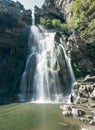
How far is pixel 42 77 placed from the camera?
142ft

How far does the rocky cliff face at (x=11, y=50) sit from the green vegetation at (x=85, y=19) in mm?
11519

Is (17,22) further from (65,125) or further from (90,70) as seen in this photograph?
(65,125)

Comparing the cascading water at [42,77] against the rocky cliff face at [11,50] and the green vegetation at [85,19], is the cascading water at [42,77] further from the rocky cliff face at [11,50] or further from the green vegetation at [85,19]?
the green vegetation at [85,19]

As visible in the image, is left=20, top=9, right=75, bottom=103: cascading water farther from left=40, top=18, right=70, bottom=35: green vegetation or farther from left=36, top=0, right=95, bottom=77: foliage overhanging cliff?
left=40, top=18, right=70, bottom=35: green vegetation

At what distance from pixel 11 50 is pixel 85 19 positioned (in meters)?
15.6

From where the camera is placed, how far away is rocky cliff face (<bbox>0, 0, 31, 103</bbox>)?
45025mm

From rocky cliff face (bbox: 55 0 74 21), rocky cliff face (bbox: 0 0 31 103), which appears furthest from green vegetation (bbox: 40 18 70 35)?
rocky cliff face (bbox: 0 0 31 103)

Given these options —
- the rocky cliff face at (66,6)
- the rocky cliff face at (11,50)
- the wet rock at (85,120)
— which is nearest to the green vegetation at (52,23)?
the rocky cliff face at (66,6)

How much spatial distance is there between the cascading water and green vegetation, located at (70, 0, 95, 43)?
5094mm

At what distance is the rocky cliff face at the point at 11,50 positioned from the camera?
45025 mm

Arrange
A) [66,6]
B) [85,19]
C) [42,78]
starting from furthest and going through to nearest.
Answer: [66,6], [85,19], [42,78]

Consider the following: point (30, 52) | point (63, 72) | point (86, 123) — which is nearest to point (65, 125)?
point (86, 123)

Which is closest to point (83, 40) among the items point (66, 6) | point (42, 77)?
point (42, 77)

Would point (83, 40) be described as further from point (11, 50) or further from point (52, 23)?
point (52, 23)
